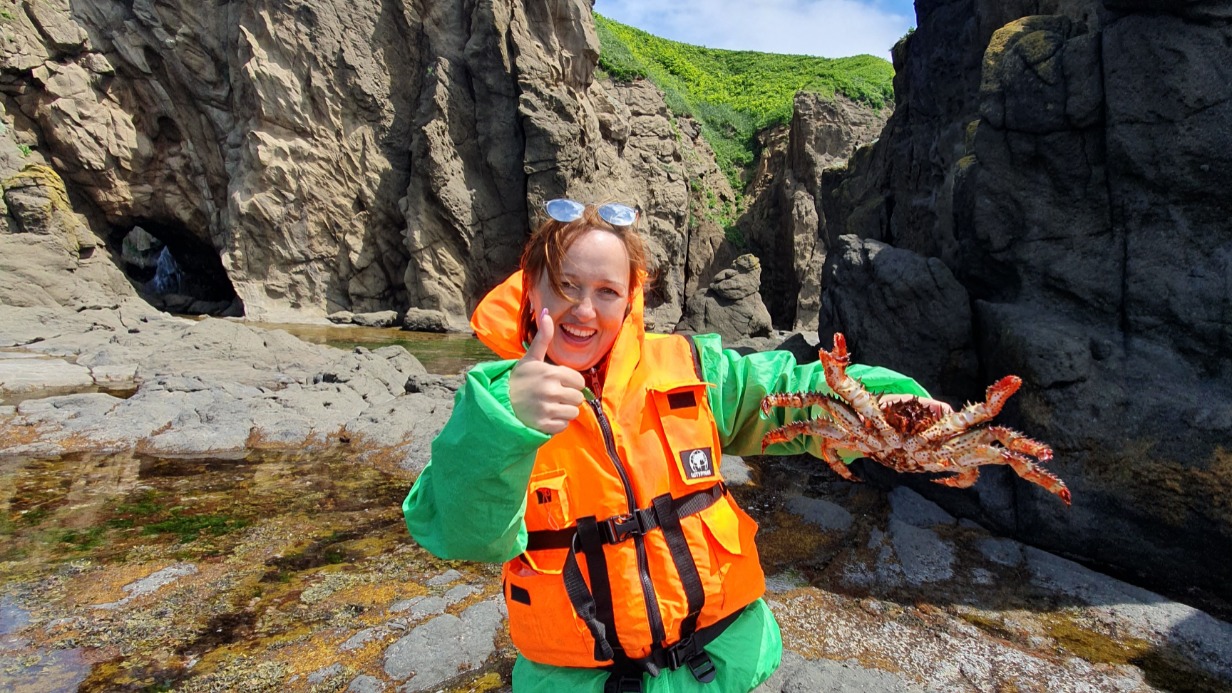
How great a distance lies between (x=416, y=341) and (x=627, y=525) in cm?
2021

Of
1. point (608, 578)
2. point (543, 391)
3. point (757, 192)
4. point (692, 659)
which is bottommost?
point (692, 659)

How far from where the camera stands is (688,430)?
2.02 metres

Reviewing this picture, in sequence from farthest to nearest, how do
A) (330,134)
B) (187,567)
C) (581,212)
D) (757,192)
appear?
(757,192) → (330,134) → (187,567) → (581,212)

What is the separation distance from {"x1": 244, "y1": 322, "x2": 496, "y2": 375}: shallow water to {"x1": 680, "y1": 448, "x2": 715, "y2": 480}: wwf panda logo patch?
47.8ft

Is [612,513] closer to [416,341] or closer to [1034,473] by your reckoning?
[1034,473]

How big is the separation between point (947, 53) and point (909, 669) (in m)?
13.2

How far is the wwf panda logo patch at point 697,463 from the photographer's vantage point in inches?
77.8

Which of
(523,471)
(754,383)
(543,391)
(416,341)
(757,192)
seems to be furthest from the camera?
(757,192)

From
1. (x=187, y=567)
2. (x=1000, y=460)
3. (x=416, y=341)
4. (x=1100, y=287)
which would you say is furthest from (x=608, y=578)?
(x=416, y=341)

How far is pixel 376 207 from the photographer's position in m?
26.6

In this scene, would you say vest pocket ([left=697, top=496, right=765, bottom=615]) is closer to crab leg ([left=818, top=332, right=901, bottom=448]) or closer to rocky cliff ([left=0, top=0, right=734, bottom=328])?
crab leg ([left=818, top=332, right=901, bottom=448])

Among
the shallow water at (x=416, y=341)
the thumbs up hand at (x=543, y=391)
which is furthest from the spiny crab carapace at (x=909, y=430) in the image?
the shallow water at (x=416, y=341)

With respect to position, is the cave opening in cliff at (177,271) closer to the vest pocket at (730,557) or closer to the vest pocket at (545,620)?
the vest pocket at (545,620)

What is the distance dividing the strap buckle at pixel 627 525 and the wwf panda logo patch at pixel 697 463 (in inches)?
7.2
